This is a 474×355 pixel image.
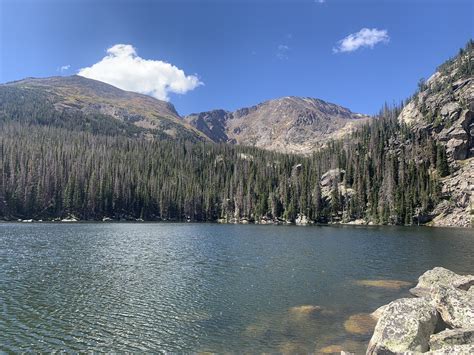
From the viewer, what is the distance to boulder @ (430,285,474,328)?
2102 cm

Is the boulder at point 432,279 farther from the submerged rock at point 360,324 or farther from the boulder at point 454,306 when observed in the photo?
the boulder at point 454,306

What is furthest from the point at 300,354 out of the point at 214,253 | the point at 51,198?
the point at 51,198

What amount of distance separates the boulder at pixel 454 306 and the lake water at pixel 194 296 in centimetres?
523

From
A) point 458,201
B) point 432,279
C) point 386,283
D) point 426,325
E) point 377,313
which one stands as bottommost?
point 377,313

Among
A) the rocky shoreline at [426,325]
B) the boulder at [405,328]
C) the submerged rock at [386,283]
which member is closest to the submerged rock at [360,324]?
the rocky shoreline at [426,325]

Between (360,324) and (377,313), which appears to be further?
(377,313)

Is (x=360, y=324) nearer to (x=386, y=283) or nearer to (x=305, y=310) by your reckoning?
(x=305, y=310)

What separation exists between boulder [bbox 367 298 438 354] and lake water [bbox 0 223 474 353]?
11.6ft

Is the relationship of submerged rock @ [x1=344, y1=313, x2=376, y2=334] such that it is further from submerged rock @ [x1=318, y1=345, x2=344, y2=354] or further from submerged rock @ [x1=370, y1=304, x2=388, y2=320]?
submerged rock @ [x1=318, y1=345, x2=344, y2=354]

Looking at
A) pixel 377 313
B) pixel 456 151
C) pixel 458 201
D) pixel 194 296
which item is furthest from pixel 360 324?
pixel 456 151

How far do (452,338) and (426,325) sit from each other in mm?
1649

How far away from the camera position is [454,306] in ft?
72.5

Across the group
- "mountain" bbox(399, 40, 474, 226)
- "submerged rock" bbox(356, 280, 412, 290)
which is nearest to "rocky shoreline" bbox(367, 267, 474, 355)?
"submerged rock" bbox(356, 280, 412, 290)

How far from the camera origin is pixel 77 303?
3152 cm
